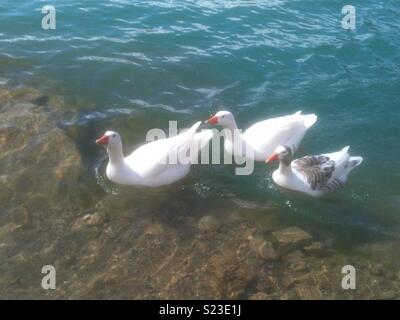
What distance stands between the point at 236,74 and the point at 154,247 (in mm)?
5945

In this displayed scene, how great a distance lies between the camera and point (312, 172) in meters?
8.70

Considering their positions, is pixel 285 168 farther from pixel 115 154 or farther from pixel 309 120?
pixel 115 154

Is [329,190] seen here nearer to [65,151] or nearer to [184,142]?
[184,142]

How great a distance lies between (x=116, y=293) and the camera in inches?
267

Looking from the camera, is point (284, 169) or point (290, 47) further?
point (290, 47)

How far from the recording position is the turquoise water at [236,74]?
892cm

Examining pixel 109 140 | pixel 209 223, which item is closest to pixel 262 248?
pixel 209 223

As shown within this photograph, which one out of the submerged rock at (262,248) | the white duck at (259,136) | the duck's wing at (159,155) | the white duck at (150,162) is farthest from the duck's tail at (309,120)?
the submerged rock at (262,248)

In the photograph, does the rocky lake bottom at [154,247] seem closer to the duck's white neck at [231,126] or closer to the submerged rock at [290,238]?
the submerged rock at [290,238]

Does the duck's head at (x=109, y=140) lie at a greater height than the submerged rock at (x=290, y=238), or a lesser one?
greater

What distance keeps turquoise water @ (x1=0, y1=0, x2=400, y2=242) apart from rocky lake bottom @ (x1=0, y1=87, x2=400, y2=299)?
497 mm
